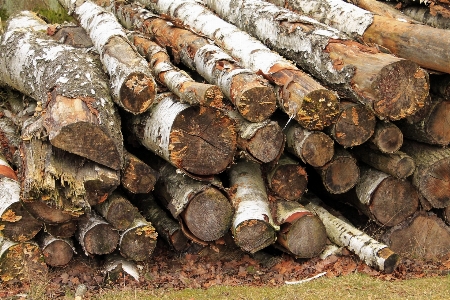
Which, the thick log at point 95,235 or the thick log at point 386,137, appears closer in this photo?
the thick log at point 386,137

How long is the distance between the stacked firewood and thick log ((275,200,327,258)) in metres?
0.02

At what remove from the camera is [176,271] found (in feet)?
25.1

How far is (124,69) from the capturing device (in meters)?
7.05

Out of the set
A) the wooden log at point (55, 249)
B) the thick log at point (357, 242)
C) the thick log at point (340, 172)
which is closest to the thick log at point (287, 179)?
the thick log at point (340, 172)

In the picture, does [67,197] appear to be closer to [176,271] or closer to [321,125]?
[176,271]

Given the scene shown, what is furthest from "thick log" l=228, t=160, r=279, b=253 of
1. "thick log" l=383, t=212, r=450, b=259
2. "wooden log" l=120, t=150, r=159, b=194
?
"thick log" l=383, t=212, r=450, b=259

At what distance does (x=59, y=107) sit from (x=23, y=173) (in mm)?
955

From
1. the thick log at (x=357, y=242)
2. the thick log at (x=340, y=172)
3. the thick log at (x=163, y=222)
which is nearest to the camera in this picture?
the thick log at (x=357, y=242)

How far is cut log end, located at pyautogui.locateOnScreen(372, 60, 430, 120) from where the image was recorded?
6.65 m

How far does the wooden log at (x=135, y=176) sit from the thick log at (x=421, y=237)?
336 cm

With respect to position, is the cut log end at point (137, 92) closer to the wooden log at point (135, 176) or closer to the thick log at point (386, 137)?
the wooden log at point (135, 176)

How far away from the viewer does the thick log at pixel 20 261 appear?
7.11 m

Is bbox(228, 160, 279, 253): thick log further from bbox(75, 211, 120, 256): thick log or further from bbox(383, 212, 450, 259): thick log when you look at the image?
bbox(383, 212, 450, 259): thick log

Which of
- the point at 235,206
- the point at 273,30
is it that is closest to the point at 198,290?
the point at 235,206
